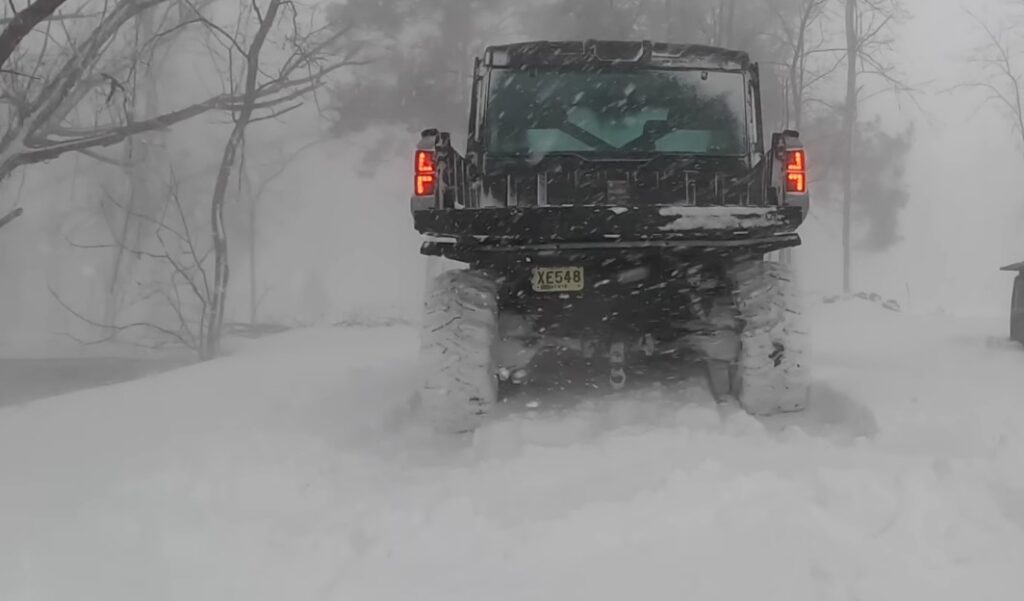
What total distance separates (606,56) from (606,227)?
1.81 meters

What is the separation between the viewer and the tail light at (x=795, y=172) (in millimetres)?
5031

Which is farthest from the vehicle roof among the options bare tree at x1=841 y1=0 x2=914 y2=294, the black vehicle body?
bare tree at x1=841 y1=0 x2=914 y2=294

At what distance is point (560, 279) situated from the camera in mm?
5207

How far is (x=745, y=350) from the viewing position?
16.7ft

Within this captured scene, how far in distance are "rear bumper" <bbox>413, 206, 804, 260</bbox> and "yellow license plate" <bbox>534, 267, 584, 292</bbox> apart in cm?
29

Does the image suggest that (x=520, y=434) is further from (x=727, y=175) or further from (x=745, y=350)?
(x=727, y=175)

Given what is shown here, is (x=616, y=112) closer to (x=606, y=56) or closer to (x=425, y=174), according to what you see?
(x=606, y=56)

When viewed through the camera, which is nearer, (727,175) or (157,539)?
(157,539)

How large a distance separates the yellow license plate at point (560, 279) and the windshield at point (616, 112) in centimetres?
109

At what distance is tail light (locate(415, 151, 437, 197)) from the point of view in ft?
16.4

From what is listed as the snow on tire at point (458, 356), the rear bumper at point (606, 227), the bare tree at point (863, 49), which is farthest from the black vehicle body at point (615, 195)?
the bare tree at point (863, 49)

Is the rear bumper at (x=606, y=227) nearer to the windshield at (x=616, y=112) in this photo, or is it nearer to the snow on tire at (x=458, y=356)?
the snow on tire at (x=458, y=356)

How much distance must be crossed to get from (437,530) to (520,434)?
1.34 metres

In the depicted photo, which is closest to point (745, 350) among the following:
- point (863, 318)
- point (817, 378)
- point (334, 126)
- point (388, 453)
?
point (817, 378)
